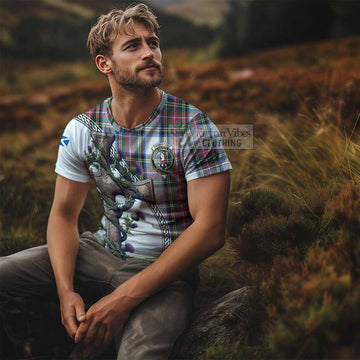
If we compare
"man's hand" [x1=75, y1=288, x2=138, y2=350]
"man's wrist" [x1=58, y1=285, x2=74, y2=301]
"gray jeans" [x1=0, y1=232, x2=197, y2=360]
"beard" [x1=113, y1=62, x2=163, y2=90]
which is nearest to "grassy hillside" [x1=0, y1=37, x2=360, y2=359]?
"gray jeans" [x1=0, y1=232, x2=197, y2=360]

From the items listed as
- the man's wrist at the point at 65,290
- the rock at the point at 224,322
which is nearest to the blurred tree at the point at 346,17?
the rock at the point at 224,322

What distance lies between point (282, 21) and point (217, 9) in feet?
5.00

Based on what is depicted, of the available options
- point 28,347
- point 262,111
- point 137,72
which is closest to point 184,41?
point 262,111

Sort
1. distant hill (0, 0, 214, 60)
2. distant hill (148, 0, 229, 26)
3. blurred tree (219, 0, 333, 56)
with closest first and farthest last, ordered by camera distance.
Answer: distant hill (148, 0, 229, 26)
blurred tree (219, 0, 333, 56)
distant hill (0, 0, 214, 60)

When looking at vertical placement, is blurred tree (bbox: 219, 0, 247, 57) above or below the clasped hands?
above

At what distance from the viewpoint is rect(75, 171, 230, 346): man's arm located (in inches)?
66.7

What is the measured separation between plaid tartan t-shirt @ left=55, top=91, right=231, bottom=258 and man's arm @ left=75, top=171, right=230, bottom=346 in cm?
9

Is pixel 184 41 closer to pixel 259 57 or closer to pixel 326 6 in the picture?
pixel 259 57

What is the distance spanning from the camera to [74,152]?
1977 mm

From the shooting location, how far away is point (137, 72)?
1.84 metres

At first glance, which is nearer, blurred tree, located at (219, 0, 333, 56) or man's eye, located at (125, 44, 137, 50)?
man's eye, located at (125, 44, 137, 50)

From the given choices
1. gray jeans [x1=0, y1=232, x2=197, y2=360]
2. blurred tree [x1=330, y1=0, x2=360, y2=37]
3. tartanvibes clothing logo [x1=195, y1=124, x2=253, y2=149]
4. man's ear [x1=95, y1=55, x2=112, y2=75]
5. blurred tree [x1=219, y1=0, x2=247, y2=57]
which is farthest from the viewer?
blurred tree [x1=219, y1=0, x2=247, y2=57]

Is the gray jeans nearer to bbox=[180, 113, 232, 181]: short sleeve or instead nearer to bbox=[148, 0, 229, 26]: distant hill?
bbox=[180, 113, 232, 181]: short sleeve

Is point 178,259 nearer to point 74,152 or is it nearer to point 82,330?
point 82,330
